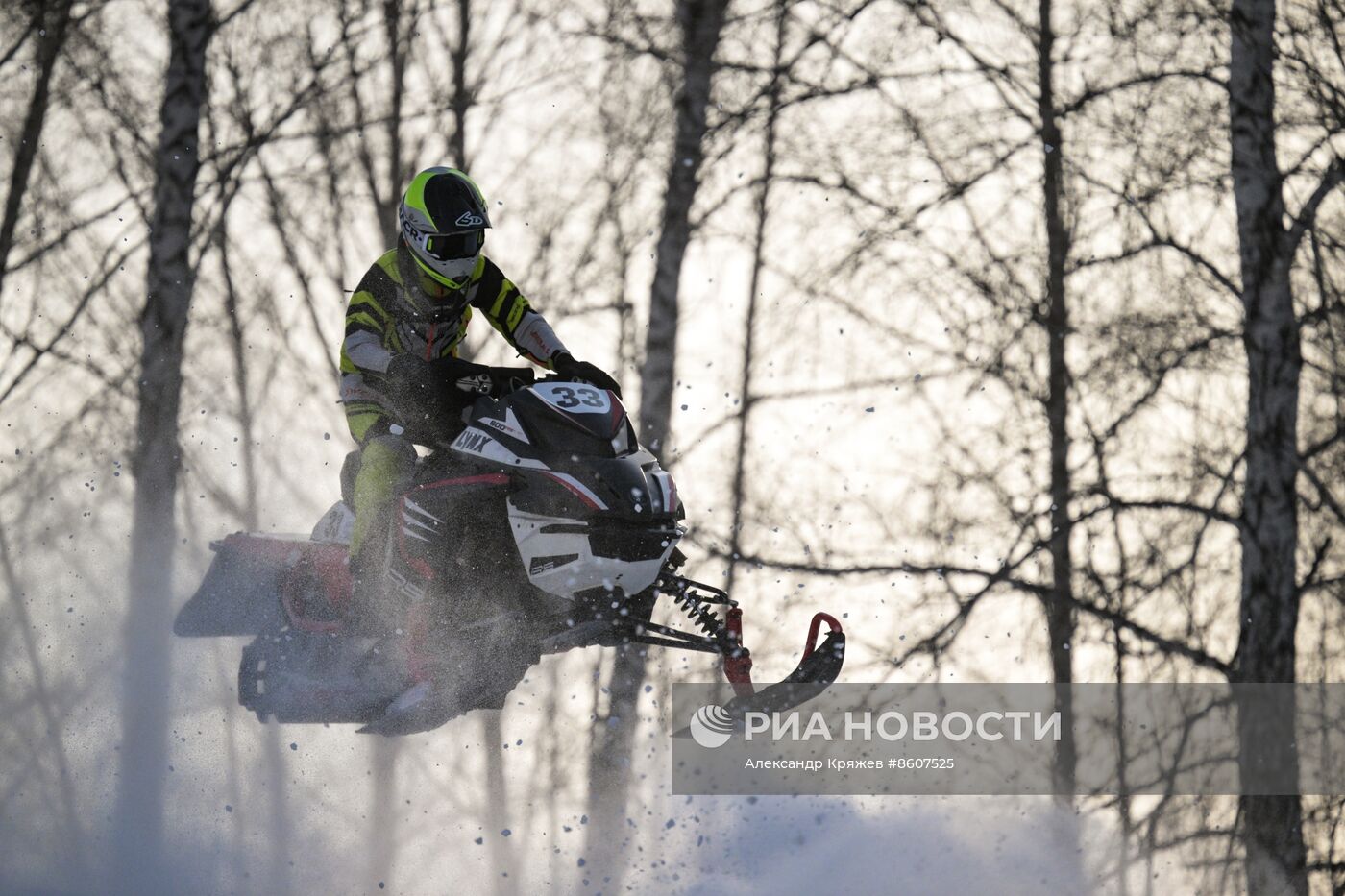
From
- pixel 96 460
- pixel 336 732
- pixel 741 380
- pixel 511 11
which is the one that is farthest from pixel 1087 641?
pixel 96 460

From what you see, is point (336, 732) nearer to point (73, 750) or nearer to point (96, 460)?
point (73, 750)

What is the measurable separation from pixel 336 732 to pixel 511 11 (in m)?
5.51

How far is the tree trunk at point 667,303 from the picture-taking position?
8531 millimetres

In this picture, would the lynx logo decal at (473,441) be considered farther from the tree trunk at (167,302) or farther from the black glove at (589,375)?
the tree trunk at (167,302)

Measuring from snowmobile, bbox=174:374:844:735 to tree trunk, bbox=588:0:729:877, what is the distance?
310 cm

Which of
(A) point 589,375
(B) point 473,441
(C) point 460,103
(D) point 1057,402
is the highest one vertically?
(C) point 460,103

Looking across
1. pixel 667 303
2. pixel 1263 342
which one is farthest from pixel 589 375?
pixel 1263 342

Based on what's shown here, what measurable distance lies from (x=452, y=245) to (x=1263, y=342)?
603 cm

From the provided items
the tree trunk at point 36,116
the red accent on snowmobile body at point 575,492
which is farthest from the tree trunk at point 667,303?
the tree trunk at point 36,116

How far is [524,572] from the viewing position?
4.88m

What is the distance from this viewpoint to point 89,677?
7629 mm

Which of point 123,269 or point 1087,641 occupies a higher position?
point 123,269

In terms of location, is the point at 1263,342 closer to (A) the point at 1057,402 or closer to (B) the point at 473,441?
(A) the point at 1057,402

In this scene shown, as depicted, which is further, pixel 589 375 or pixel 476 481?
pixel 589 375
